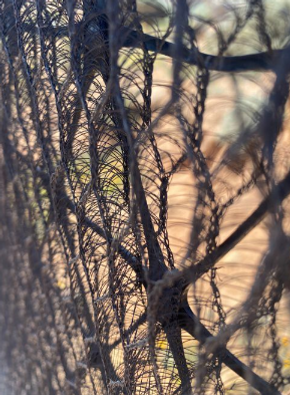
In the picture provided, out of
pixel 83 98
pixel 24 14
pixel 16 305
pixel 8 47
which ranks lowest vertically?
pixel 83 98

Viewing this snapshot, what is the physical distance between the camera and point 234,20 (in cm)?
76

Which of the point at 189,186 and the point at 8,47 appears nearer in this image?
the point at 189,186

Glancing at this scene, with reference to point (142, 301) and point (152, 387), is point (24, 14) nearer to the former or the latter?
point (142, 301)

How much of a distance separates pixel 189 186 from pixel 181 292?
23 centimetres

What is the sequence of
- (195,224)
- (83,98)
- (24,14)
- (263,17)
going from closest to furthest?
(263,17) < (195,224) < (83,98) < (24,14)

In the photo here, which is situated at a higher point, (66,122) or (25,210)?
(25,210)

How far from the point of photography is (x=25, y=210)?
5.72ft

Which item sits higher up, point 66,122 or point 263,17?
point 66,122

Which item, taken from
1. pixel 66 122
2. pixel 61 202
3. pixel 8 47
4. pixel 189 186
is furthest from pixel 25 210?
pixel 189 186

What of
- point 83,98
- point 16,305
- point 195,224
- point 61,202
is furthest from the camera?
point 16,305

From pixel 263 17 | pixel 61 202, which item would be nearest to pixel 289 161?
A: pixel 263 17

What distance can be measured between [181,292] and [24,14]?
797 mm

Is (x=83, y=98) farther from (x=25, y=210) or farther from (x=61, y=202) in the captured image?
(x=25, y=210)

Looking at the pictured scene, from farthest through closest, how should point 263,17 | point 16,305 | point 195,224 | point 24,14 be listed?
point 16,305, point 24,14, point 195,224, point 263,17
